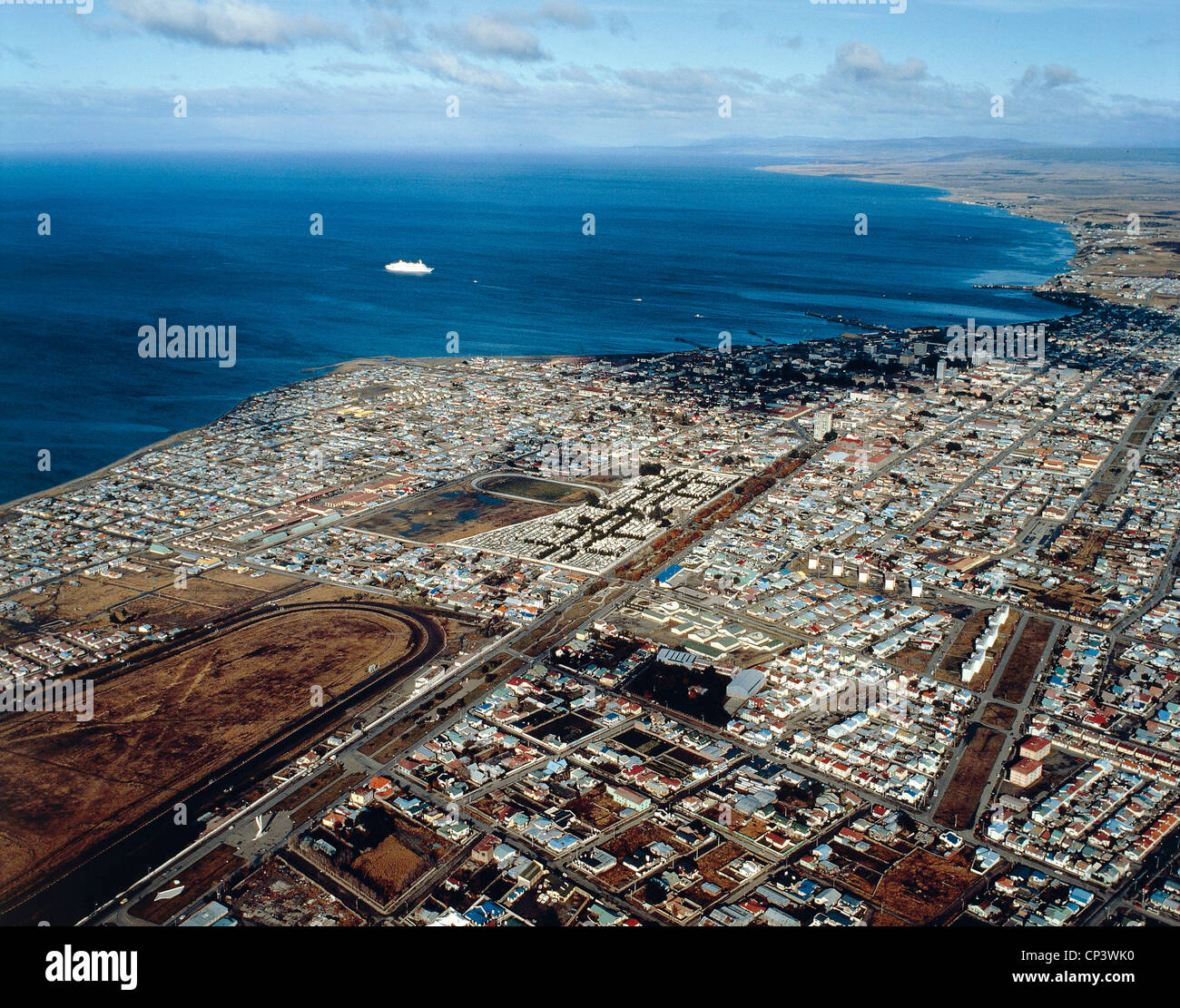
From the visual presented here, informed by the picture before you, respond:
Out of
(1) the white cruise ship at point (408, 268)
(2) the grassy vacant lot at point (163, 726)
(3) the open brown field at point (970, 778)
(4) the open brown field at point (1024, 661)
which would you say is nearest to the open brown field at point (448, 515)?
(2) the grassy vacant lot at point (163, 726)

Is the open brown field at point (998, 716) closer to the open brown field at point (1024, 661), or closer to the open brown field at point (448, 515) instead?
the open brown field at point (1024, 661)

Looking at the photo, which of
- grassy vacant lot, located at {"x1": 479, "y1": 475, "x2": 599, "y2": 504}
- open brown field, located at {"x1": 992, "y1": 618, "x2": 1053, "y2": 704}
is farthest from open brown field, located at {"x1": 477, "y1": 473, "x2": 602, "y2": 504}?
open brown field, located at {"x1": 992, "y1": 618, "x2": 1053, "y2": 704}

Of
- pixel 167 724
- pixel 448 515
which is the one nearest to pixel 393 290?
pixel 448 515

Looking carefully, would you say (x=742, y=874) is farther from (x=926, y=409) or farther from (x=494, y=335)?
(x=494, y=335)

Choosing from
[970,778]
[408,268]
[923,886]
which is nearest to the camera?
[923,886]

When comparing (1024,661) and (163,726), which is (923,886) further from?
(163,726)
